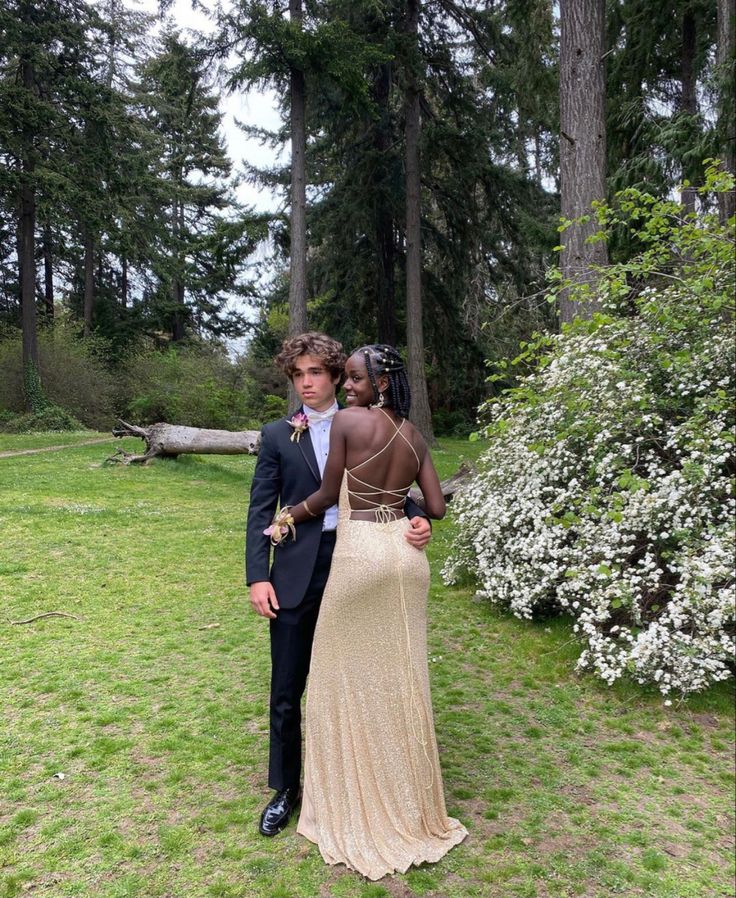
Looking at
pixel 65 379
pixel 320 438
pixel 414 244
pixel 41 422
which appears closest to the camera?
pixel 320 438

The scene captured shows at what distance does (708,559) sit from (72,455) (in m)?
14.1

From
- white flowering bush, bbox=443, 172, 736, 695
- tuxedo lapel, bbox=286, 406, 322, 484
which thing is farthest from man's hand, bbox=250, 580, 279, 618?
white flowering bush, bbox=443, 172, 736, 695

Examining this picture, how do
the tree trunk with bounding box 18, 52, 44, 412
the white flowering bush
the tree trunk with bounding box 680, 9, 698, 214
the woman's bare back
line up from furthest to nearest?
the tree trunk with bounding box 18, 52, 44, 412, the tree trunk with bounding box 680, 9, 698, 214, the white flowering bush, the woman's bare back

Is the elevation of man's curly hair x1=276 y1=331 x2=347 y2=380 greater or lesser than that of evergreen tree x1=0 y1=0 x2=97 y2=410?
lesser

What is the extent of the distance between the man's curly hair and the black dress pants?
0.70 m

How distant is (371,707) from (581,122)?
6.87 m

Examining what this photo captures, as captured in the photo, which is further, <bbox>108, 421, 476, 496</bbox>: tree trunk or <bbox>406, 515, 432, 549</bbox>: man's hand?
<bbox>108, 421, 476, 496</bbox>: tree trunk

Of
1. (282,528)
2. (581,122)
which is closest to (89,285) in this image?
(581,122)

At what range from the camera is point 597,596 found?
4020 millimetres

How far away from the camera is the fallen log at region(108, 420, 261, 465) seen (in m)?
12.3

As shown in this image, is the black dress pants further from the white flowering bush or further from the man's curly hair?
the white flowering bush

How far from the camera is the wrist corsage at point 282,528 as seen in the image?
2.71 m

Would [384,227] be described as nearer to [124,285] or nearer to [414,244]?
[414,244]

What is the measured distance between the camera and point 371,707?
259cm
